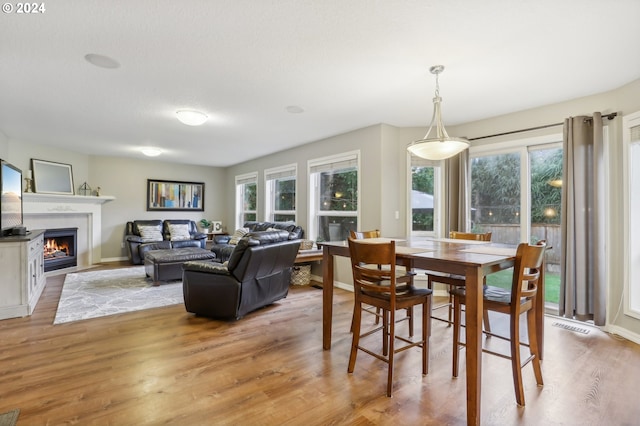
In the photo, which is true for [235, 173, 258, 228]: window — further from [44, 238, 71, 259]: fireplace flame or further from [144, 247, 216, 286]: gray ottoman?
[44, 238, 71, 259]: fireplace flame

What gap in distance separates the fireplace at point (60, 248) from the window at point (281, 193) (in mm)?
3881

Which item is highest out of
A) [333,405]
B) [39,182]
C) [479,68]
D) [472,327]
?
[479,68]

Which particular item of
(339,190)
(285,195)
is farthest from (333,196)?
(285,195)

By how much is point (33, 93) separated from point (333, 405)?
4.32 metres

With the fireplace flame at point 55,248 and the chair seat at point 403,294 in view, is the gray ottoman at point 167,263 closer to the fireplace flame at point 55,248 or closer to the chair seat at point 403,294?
the fireplace flame at point 55,248

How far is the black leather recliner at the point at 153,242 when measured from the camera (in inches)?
244

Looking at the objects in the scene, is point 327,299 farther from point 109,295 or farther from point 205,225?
point 205,225

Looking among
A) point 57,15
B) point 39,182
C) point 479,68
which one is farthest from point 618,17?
point 39,182

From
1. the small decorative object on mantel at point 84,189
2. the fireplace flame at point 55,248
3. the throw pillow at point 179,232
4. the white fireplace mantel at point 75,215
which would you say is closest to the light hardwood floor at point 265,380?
the fireplace flame at point 55,248

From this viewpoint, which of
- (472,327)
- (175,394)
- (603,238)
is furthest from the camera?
(603,238)

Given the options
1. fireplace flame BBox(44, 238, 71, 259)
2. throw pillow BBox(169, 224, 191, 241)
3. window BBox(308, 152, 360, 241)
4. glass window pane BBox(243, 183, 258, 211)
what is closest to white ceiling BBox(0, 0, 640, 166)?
window BBox(308, 152, 360, 241)

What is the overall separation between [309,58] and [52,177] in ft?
20.5

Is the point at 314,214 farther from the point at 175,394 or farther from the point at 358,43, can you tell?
the point at 175,394

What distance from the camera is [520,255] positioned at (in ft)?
6.15
